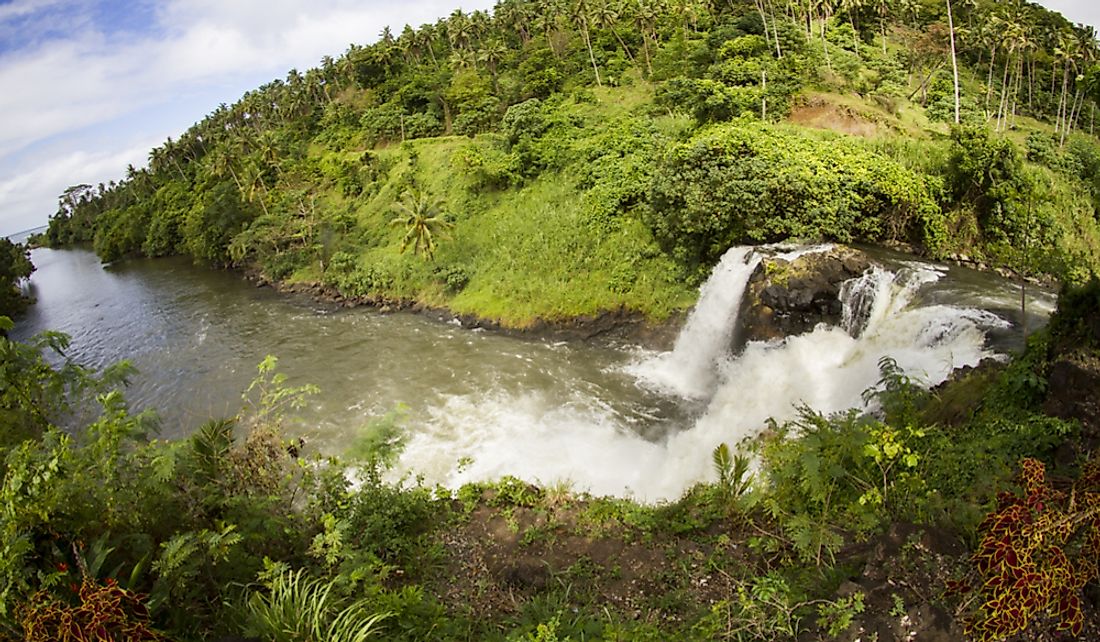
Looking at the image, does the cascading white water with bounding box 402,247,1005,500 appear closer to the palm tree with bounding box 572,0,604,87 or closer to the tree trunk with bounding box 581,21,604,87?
the tree trunk with bounding box 581,21,604,87

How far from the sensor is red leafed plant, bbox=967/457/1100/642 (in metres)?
3.58

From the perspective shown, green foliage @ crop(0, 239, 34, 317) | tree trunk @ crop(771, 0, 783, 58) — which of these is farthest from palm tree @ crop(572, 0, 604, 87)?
green foliage @ crop(0, 239, 34, 317)

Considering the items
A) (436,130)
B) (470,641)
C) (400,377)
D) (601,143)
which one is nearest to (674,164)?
(601,143)

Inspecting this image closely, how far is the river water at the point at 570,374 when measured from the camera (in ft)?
44.8

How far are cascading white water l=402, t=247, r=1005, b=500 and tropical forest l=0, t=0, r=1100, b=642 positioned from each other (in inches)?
4.8

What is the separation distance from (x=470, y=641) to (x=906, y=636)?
389cm

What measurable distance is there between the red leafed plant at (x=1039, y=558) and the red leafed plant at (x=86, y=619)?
5.73 meters

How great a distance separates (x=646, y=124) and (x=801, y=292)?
17533 millimetres

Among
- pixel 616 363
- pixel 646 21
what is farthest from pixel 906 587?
pixel 646 21

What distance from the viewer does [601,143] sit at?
102ft

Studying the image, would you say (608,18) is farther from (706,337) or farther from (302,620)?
(302,620)

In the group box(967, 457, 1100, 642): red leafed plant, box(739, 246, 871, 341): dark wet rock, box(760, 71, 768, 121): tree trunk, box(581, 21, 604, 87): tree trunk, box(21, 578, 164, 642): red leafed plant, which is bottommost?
box(739, 246, 871, 341): dark wet rock

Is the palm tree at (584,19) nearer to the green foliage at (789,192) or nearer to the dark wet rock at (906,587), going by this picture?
the green foliage at (789,192)

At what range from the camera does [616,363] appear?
818 inches
